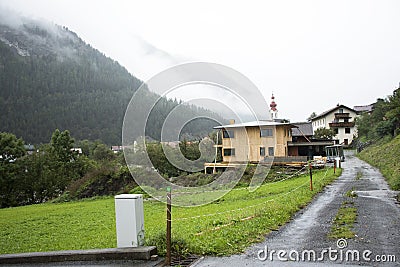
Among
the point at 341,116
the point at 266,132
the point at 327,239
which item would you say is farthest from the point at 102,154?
the point at 327,239

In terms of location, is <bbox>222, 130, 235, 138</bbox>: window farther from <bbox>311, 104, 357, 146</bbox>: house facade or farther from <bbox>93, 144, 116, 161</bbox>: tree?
<bbox>93, 144, 116, 161</bbox>: tree

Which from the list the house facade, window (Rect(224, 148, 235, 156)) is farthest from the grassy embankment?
the house facade

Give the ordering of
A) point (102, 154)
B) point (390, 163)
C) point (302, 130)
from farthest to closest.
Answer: point (102, 154), point (302, 130), point (390, 163)

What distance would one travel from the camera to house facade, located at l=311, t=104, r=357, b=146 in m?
70.4

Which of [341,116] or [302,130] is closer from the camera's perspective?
[302,130]

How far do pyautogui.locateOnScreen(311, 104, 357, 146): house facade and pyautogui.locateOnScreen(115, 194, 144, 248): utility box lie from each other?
6808 centimetres

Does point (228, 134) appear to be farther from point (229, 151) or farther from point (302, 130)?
point (302, 130)

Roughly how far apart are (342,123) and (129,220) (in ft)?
228

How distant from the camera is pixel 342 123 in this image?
70.5 m

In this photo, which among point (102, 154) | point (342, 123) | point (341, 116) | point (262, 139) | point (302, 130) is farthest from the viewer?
point (102, 154)

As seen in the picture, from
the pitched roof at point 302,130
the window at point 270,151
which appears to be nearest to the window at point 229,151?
the window at point 270,151

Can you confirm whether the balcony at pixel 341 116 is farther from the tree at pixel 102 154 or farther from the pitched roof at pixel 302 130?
the tree at pixel 102 154

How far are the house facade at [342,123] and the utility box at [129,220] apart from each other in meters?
68.1

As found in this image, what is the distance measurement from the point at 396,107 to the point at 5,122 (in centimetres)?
13393
